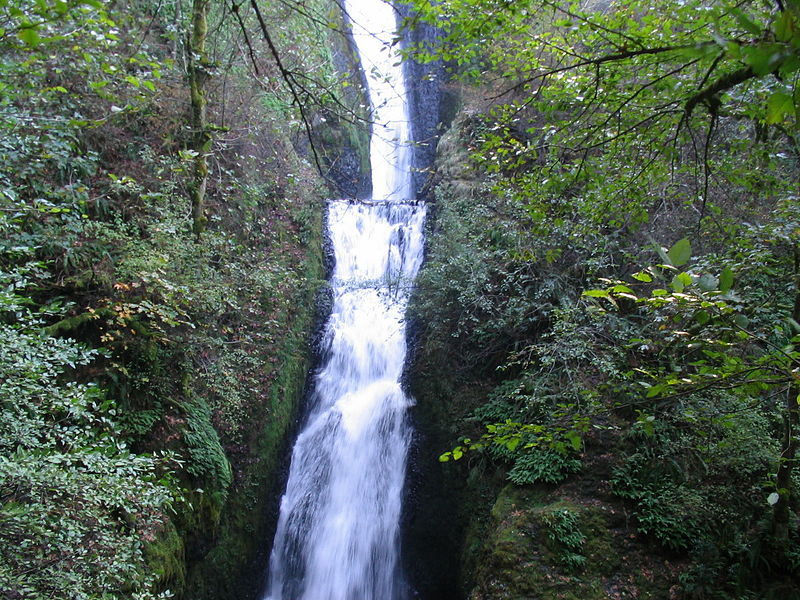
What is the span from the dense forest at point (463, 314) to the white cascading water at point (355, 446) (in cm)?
46

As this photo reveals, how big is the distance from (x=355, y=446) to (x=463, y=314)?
11.2 feet

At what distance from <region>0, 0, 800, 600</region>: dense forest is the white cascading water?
46 centimetres

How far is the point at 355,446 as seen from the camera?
9172 mm

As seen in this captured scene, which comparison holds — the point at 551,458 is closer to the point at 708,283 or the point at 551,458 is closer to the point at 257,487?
the point at 257,487

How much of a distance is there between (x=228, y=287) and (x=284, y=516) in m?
4.68

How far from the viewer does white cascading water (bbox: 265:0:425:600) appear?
25.6 ft

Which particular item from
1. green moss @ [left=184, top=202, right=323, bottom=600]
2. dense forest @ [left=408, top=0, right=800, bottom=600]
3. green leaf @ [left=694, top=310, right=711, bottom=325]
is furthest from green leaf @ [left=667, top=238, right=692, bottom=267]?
green moss @ [left=184, top=202, right=323, bottom=600]

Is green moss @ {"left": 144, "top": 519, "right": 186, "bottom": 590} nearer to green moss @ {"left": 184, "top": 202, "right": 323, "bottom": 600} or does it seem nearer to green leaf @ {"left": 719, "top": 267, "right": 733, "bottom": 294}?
green moss @ {"left": 184, "top": 202, "right": 323, "bottom": 600}

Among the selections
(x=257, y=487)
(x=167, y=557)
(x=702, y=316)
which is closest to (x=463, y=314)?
(x=257, y=487)

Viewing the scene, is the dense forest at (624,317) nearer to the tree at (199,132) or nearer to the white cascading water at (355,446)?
the white cascading water at (355,446)

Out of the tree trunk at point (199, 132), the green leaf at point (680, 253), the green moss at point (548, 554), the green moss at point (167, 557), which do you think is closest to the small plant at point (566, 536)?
the green moss at point (548, 554)

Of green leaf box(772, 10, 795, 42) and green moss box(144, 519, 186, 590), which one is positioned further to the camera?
green moss box(144, 519, 186, 590)

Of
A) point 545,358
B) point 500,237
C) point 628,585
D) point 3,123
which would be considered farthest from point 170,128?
point 628,585

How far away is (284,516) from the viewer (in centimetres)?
843
